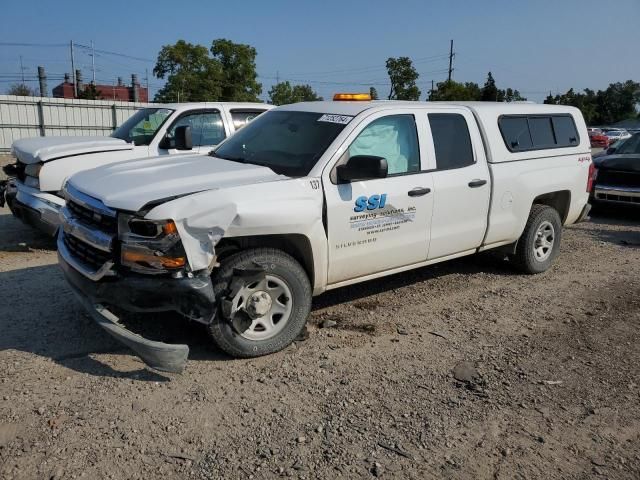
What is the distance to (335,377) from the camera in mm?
4008

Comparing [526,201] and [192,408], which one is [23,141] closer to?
[192,408]

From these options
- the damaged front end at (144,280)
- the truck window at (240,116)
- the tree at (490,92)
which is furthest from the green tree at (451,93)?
the damaged front end at (144,280)

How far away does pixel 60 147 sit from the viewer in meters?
7.08

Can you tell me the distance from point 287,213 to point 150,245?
3.23 feet

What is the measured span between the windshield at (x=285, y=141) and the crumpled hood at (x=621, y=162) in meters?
7.48

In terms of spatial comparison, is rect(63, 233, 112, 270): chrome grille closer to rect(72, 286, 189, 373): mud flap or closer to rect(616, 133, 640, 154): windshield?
rect(72, 286, 189, 373): mud flap

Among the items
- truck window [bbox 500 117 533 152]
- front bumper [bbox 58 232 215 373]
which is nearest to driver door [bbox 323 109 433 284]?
front bumper [bbox 58 232 215 373]

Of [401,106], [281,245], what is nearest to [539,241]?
[401,106]

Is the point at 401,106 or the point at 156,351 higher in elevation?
the point at 401,106

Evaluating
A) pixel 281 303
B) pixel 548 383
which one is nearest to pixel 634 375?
pixel 548 383

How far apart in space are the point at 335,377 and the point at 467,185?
242 cm

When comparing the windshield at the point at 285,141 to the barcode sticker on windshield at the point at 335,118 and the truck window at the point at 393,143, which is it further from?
the truck window at the point at 393,143

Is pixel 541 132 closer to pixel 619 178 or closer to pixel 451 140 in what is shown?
pixel 451 140

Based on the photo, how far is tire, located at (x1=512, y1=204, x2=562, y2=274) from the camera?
6.38 meters
